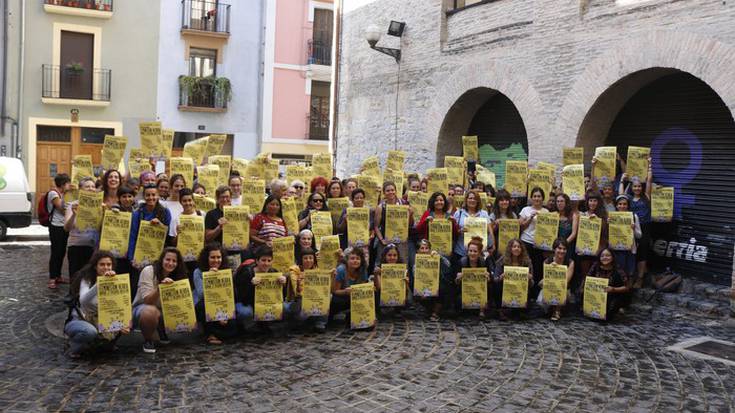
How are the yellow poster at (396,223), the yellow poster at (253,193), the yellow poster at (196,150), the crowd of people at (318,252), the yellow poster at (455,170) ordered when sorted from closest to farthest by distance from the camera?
1. the crowd of people at (318,252)
2. the yellow poster at (396,223)
3. the yellow poster at (253,193)
4. the yellow poster at (196,150)
5. the yellow poster at (455,170)

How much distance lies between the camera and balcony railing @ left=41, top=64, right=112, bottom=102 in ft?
73.2

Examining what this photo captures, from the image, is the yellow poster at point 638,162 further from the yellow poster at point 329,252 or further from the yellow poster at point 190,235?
the yellow poster at point 190,235

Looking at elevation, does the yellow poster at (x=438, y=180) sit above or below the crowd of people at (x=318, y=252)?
above

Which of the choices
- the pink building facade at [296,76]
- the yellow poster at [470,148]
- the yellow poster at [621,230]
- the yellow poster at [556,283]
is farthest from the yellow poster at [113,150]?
the pink building facade at [296,76]

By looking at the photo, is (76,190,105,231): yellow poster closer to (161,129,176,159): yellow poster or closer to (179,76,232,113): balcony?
(161,129,176,159): yellow poster

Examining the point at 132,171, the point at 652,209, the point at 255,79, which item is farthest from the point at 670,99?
the point at 255,79

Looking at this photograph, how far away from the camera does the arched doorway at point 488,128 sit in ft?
44.7

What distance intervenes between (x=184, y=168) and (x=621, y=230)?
5.84m

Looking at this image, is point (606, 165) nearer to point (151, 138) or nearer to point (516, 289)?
point (516, 289)

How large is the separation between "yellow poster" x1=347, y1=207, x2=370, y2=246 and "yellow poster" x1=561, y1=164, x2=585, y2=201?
2884 millimetres

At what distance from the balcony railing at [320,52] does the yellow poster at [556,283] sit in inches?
811

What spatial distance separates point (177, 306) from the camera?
21.2 feet

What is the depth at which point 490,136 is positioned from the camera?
47.0ft

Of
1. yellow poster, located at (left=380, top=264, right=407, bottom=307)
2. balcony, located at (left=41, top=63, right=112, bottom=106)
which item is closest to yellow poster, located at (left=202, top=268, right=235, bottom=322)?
yellow poster, located at (left=380, top=264, right=407, bottom=307)
